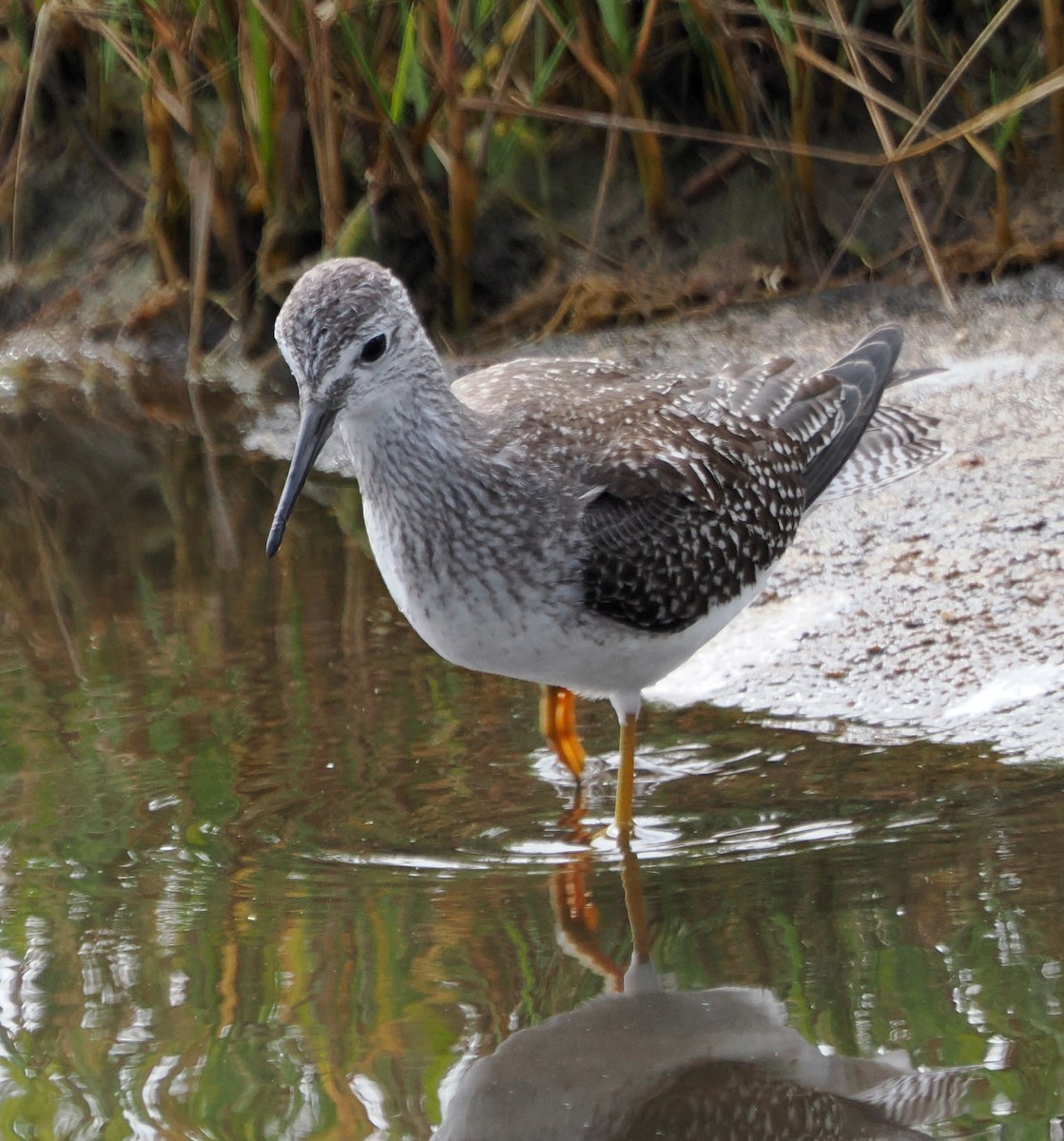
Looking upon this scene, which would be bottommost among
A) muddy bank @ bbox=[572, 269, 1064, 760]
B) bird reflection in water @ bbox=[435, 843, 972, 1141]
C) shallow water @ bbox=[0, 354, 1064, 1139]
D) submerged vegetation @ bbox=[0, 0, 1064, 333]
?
bird reflection in water @ bbox=[435, 843, 972, 1141]

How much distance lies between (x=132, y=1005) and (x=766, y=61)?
530 cm

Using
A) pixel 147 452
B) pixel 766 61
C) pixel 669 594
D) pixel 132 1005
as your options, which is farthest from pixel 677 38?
pixel 132 1005

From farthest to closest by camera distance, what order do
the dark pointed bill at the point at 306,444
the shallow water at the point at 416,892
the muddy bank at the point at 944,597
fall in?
1. the muddy bank at the point at 944,597
2. the dark pointed bill at the point at 306,444
3. the shallow water at the point at 416,892

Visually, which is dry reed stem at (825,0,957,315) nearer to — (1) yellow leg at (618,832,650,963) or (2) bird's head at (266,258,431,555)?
(2) bird's head at (266,258,431,555)

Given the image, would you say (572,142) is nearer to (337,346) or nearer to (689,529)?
(689,529)

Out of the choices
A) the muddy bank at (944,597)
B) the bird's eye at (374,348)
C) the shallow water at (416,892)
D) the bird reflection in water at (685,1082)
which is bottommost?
the bird reflection in water at (685,1082)

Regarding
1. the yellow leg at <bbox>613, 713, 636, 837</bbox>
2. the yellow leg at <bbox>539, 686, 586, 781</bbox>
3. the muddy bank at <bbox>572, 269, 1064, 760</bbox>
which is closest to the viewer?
the yellow leg at <bbox>613, 713, 636, 837</bbox>

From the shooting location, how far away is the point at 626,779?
456cm

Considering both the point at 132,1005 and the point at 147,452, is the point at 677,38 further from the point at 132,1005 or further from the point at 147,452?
the point at 132,1005

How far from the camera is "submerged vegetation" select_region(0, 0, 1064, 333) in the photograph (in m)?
7.16

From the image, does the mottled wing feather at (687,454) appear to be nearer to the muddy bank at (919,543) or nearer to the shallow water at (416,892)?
the muddy bank at (919,543)

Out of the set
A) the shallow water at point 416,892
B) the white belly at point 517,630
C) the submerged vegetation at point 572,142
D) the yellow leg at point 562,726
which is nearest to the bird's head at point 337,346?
the white belly at point 517,630

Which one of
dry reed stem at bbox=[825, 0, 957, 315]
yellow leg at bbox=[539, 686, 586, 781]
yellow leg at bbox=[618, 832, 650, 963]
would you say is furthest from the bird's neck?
dry reed stem at bbox=[825, 0, 957, 315]

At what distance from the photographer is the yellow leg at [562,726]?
4.82 metres
